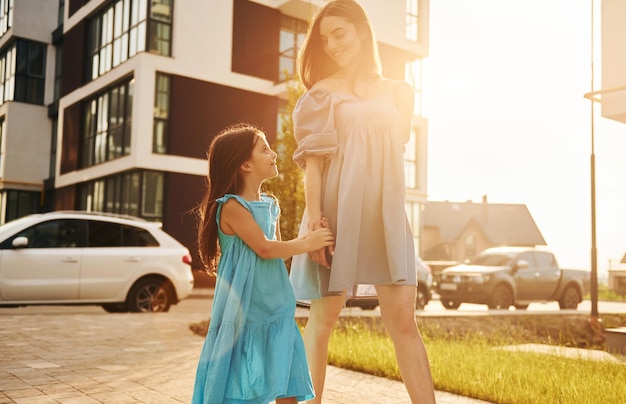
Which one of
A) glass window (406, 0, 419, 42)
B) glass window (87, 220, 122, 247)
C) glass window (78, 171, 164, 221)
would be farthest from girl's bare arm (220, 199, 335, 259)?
glass window (406, 0, 419, 42)

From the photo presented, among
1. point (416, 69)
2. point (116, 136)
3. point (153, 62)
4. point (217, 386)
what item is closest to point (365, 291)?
point (217, 386)

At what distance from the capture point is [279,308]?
278 cm

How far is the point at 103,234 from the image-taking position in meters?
10.6

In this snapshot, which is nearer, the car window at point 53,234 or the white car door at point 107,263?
the car window at point 53,234

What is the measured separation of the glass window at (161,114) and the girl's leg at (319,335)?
61.8 feet

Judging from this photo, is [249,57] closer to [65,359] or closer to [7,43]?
[7,43]

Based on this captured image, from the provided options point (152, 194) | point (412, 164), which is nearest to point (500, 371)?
point (152, 194)

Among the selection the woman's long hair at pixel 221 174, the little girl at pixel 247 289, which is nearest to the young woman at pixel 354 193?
the little girl at pixel 247 289

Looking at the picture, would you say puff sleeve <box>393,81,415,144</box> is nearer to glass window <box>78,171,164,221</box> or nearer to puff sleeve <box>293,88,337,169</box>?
puff sleeve <box>293,88,337,169</box>

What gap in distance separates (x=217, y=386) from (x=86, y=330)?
5.84 metres

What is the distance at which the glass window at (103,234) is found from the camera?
1050 cm

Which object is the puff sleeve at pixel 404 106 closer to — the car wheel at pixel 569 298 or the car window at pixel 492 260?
the car window at pixel 492 260

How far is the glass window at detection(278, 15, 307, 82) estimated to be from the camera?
2444cm

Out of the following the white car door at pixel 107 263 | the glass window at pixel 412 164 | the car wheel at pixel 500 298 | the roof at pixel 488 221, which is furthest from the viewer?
the roof at pixel 488 221
